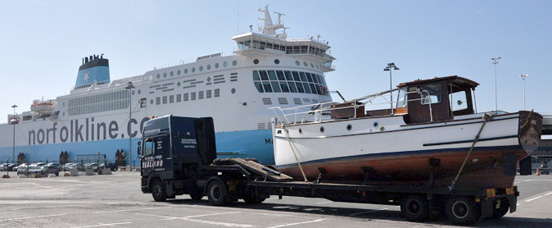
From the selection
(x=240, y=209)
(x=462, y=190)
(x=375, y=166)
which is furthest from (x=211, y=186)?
(x=462, y=190)

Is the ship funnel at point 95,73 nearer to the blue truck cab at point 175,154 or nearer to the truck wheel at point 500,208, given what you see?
the blue truck cab at point 175,154

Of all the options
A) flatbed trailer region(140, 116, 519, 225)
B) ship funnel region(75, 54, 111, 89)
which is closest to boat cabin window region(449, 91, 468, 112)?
flatbed trailer region(140, 116, 519, 225)

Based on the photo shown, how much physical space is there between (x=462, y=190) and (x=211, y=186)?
7495 mm

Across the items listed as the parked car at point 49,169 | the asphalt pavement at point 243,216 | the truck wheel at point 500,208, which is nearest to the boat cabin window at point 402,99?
the asphalt pavement at point 243,216

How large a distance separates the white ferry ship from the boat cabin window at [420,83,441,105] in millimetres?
23036

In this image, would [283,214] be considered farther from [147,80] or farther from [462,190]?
[147,80]

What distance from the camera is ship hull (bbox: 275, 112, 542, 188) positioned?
32.8 ft

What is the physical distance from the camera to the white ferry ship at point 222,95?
38938mm

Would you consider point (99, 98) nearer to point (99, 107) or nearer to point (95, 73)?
point (99, 107)

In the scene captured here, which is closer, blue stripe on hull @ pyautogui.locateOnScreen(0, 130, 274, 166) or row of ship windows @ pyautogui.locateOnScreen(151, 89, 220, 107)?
blue stripe on hull @ pyautogui.locateOnScreen(0, 130, 274, 166)

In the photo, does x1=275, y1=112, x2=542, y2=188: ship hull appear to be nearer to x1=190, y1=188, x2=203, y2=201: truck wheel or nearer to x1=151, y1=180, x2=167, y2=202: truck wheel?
x1=190, y1=188, x2=203, y2=201: truck wheel

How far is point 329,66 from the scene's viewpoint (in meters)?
47.3

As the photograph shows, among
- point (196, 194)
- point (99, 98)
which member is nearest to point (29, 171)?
point (99, 98)

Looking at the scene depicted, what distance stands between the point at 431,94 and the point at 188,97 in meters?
34.3
